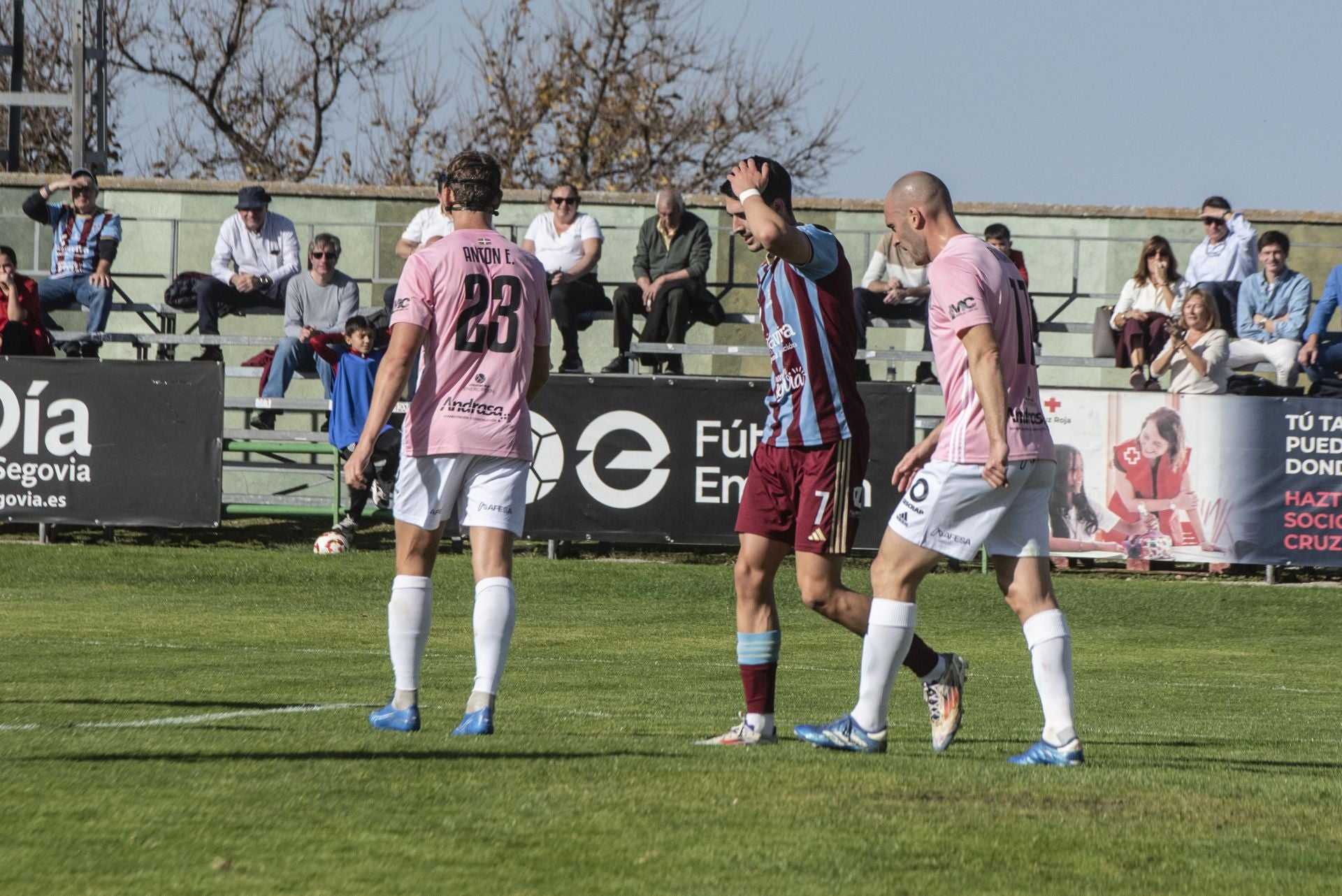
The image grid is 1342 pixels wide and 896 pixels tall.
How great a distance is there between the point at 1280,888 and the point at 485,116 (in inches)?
1646

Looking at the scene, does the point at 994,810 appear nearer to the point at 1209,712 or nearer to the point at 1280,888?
the point at 1280,888

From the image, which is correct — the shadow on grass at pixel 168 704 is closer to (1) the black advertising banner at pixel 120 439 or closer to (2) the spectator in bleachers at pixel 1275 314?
(1) the black advertising banner at pixel 120 439

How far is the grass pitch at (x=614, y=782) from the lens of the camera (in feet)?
14.3

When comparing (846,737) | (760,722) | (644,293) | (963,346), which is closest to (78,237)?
(644,293)

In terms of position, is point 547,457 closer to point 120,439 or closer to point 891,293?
point 120,439

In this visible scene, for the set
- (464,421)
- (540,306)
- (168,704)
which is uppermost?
(540,306)

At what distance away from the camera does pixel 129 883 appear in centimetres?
415

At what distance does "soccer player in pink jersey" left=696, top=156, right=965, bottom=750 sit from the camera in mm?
6609

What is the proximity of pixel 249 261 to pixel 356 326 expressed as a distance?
300 cm

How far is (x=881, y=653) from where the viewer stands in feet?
20.2

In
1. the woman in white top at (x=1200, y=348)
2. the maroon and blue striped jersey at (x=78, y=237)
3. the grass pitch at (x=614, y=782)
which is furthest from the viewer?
the maroon and blue striped jersey at (x=78, y=237)

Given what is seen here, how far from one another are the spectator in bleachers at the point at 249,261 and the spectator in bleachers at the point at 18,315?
5.82 ft

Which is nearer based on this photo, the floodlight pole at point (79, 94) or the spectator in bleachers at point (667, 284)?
the spectator in bleachers at point (667, 284)

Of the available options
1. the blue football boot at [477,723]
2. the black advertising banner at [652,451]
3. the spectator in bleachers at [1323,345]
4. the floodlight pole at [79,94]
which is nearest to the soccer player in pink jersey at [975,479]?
the blue football boot at [477,723]
